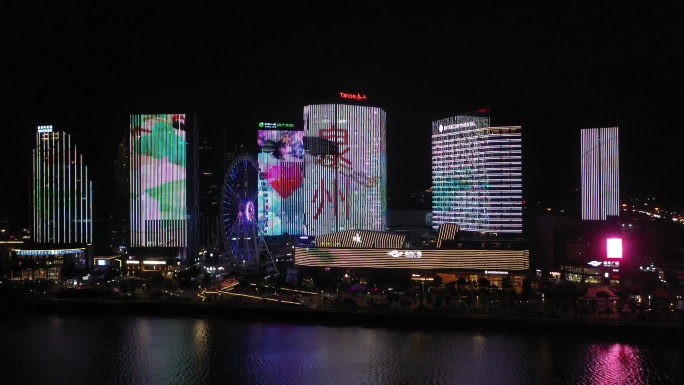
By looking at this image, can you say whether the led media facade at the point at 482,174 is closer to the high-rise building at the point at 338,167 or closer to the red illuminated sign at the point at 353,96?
the high-rise building at the point at 338,167

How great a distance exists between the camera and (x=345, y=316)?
20047 millimetres

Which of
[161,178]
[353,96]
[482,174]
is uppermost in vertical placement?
[353,96]

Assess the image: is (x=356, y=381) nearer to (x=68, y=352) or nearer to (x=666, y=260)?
(x=68, y=352)

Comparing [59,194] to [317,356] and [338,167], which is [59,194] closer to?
[338,167]

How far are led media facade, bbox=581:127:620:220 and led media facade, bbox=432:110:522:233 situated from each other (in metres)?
5.63

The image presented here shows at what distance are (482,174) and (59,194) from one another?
24818 millimetres

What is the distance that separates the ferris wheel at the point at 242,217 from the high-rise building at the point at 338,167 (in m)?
7.71

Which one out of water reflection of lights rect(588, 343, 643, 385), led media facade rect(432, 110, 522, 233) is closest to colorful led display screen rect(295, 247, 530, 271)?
led media facade rect(432, 110, 522, 233)

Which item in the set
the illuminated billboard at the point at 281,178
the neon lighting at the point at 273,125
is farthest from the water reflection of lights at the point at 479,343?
the neon lighting at the point at 273,125

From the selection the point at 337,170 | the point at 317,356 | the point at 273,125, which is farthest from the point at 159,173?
the point at 317,356

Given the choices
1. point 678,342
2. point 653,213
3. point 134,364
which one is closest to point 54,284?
point 134,364

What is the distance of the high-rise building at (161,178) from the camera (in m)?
32.7

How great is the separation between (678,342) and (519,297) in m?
5.34

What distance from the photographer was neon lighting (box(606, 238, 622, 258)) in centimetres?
2315
